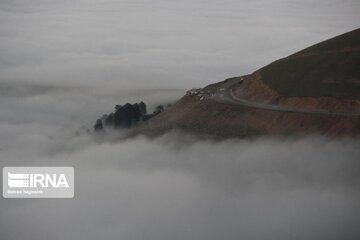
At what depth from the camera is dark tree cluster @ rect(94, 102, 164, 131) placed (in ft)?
250

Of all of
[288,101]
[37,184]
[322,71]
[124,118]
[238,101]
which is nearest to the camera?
[37,184]

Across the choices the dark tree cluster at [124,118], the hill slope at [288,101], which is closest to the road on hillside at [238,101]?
the hill slope at [288,101]

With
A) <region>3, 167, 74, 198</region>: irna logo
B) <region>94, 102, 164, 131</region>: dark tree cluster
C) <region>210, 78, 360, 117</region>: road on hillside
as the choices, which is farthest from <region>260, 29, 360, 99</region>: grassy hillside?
<region>3, 167, 74, 198</region>: irna logo

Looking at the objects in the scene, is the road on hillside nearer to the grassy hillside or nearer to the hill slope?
the hill slope

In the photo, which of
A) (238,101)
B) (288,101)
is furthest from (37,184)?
(238,101)

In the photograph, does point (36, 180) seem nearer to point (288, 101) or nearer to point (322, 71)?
point (288, 101)

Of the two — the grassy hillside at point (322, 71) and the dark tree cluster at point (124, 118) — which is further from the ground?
the grassy hillside at point (322, 71)

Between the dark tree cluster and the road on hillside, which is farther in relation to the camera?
the dark tree cluster

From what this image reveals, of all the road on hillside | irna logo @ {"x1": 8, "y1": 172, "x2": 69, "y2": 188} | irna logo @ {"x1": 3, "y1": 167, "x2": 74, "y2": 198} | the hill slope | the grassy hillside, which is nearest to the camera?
irna logo @ {"x1": 3, "y1": 167, "x2": 74, "y2": 198}

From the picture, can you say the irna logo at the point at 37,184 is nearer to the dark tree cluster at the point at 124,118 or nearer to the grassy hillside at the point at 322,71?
the grassy hillside at the point at 322,71

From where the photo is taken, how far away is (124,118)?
255 feet

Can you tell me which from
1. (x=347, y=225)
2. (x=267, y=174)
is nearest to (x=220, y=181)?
(x=267, y=174)

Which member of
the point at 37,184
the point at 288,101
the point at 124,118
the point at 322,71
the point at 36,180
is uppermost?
the point at 322,71

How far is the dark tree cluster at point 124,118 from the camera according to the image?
76125 mm
